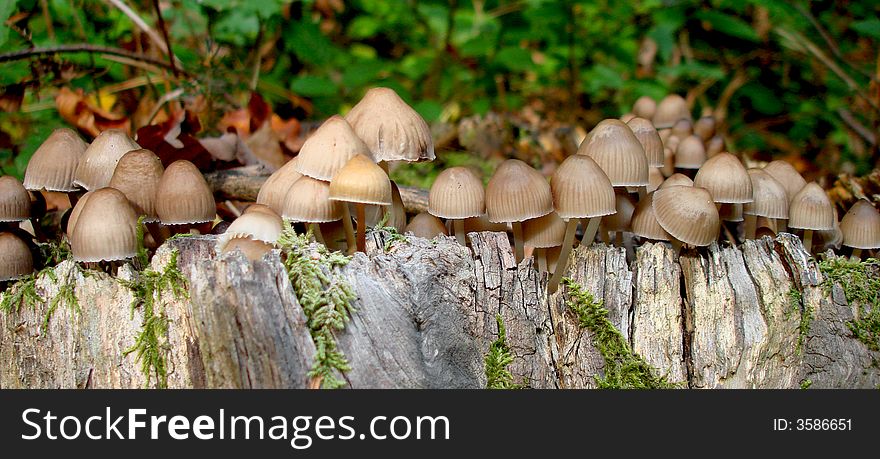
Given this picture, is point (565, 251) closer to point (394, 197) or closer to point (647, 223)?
point (647, 223)

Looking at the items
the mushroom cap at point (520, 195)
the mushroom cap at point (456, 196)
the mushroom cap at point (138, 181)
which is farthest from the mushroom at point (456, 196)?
the mushroom cap at point (138, 181)

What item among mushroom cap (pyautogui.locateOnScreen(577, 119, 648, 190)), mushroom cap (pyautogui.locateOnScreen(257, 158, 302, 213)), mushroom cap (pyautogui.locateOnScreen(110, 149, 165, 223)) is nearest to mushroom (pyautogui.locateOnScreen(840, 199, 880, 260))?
mushroom cap (pyautogui.locateOnScreen(577, 119, 648, 190))

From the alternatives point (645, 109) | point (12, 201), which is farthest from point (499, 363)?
point (645, 109)

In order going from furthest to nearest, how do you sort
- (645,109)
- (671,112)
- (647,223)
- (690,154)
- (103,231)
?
(645,109) < (671,112) < (690,154) < (647,223) < (103,231)

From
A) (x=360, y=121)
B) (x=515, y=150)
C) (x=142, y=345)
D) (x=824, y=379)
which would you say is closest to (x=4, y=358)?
(x=142, y=345)

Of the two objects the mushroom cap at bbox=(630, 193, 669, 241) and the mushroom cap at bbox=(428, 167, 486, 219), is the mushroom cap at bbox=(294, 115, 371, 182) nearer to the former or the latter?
the mushroom cap at bbox=(428, 167, 486, 219)

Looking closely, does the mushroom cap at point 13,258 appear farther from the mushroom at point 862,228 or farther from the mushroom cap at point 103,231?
the mushroom at point 862,228

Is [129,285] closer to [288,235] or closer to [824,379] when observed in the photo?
[288,235]
